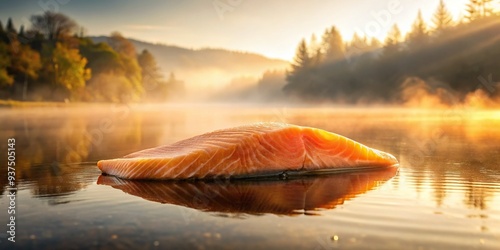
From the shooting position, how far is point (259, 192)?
14.1 ft

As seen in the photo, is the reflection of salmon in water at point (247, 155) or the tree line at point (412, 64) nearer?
the reflection of salmon in water at point (247, 155)

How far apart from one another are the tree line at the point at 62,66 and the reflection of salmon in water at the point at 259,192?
186 ft

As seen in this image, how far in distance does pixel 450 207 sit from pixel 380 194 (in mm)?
652

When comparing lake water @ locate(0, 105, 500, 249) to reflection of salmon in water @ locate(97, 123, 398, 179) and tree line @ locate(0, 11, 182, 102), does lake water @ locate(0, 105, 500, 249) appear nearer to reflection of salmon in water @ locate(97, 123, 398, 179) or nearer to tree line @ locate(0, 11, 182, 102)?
reflection of salmon in water @ locate(97, 123, 398, 179)

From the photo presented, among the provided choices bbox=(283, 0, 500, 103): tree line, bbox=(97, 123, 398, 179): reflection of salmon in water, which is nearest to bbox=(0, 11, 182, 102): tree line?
bbox=(283, 0, 500, 103): tree line

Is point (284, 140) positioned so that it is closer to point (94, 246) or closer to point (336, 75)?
point (94, 246)

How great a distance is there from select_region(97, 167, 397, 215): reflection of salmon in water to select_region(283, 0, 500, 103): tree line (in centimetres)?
4666

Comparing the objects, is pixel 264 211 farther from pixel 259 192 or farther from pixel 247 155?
pixel 247 155

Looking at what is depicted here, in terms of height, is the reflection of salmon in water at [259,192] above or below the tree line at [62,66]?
below

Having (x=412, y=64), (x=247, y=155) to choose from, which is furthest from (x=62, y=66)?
(x=247, y=155)

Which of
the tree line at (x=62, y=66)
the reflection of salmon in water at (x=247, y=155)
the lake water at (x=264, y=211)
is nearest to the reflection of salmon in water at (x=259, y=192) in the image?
the lake water at (x=264, y=211)

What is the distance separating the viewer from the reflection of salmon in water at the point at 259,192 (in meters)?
3.68

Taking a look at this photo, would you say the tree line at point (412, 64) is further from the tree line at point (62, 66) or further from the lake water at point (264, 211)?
the lake water at point (264, 211)

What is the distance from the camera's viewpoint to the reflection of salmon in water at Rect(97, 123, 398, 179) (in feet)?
16.4
